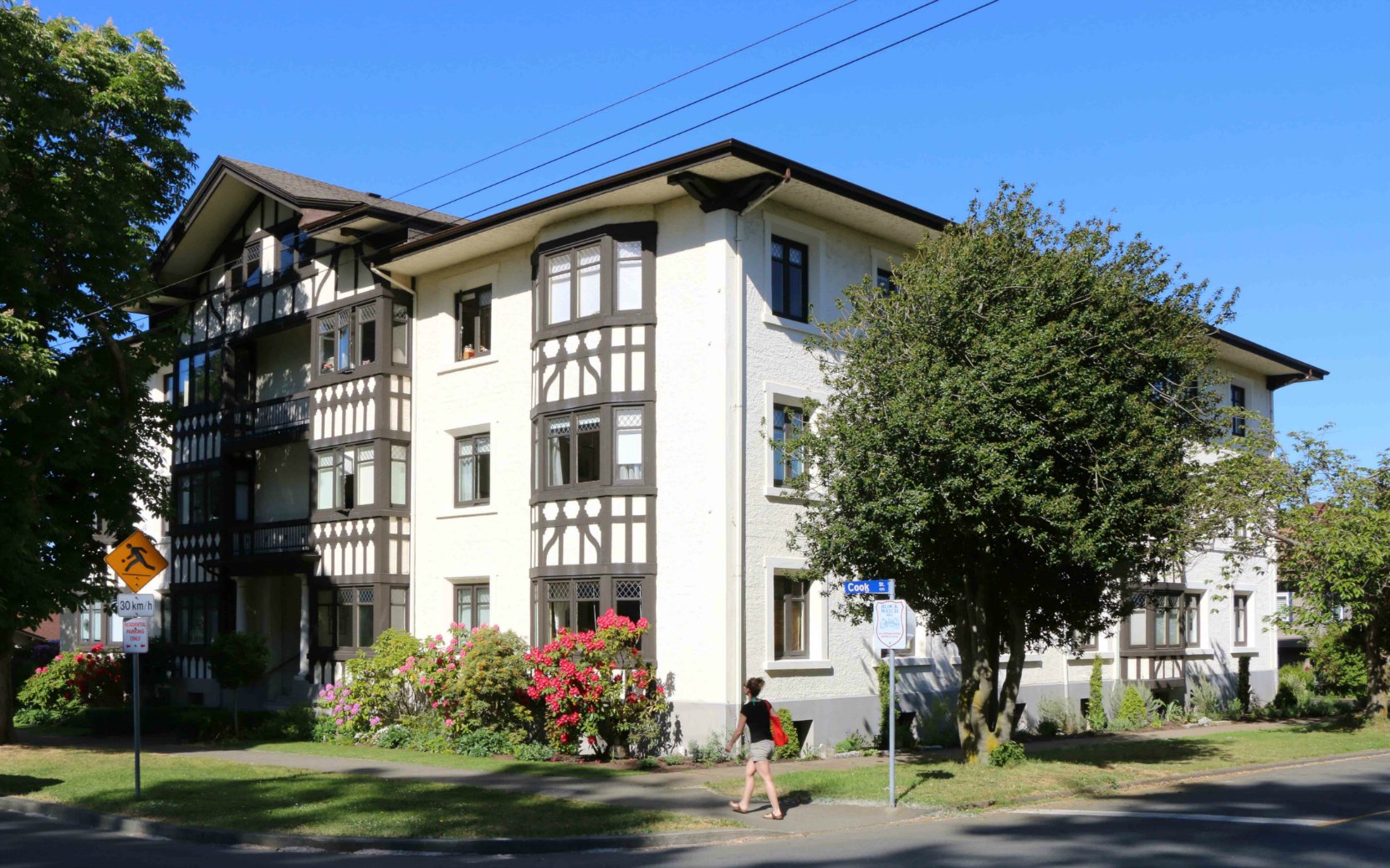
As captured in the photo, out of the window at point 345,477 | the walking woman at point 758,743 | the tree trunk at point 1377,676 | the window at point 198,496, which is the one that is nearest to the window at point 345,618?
the window at point 345,477

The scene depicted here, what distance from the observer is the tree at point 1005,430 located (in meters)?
17.3

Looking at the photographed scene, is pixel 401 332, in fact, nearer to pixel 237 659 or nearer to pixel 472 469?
pixel 472 469

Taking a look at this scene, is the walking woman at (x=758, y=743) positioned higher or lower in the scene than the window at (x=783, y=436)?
lower

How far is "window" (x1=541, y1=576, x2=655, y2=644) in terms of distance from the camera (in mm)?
23047

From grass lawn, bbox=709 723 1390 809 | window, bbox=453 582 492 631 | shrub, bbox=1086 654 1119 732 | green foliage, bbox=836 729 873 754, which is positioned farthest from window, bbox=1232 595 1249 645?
window, bbox=453 582 492 631

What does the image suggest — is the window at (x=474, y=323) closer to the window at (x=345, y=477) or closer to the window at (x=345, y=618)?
the window at (x=345, y=477)

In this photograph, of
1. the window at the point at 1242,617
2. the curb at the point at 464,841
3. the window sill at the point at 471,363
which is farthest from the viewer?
the window at the point at 1242,617

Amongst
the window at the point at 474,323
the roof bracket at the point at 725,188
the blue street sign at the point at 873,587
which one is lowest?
the blue street sign at the point at 873,587

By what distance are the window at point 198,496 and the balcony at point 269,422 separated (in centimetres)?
151

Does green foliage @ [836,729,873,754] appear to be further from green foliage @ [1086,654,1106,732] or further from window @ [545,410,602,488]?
green foliage @ [1086,654,1106,732]

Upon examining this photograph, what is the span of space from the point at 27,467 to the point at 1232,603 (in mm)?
30821

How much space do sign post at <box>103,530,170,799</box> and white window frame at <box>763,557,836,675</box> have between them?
383 inches

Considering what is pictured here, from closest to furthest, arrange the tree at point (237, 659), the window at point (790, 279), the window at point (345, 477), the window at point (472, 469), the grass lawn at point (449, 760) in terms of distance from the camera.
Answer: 1. the grass lawn at point (449, 760)
2. the window at point (790, 279)
3. the window at point (472, 469)
4. the tree at point (237, 659)
5. the window at point (345, 477)

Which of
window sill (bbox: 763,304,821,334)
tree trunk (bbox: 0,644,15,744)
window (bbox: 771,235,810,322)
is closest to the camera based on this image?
window sill (bbox: 763,304,821,334)
